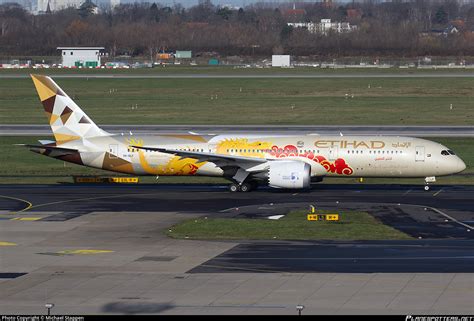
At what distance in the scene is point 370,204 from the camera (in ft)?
204

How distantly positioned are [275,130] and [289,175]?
37097 millimetres

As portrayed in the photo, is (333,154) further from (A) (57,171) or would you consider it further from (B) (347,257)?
(B) (347,257)

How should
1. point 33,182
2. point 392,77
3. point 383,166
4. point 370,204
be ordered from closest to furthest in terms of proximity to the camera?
1. point 370,204
2. point 383,166
3. point 33,182
4. point 392,77

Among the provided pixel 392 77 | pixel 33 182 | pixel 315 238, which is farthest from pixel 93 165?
pixel 392 77

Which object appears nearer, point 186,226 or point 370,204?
point 186,226

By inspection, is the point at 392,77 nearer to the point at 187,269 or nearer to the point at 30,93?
the point at 30,93

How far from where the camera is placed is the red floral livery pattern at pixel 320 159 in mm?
68562

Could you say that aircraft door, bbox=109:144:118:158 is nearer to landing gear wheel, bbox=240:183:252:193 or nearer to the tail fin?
the tail fin

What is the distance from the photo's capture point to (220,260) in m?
44.7

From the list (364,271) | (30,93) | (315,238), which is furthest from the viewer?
(30,93)

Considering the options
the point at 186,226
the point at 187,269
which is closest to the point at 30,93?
the point at 186,226

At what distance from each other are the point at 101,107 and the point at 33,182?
197ft

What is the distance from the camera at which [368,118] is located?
382 feet

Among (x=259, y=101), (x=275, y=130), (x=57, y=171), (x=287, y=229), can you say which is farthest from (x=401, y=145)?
(x=259, y=101)
